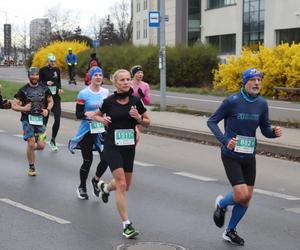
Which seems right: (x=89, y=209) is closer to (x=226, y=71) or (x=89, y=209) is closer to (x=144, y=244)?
(x=144, y=244)

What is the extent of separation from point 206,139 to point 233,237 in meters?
7.85

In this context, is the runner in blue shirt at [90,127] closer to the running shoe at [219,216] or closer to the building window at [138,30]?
the running shoe at [219,216]

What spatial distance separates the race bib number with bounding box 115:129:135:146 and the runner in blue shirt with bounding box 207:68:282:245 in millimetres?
910

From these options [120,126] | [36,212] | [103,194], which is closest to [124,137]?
[120,126]

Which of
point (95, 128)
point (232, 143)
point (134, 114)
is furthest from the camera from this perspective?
point (95, 128)

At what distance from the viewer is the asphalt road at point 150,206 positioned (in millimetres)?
6207

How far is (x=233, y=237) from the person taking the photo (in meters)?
6.09

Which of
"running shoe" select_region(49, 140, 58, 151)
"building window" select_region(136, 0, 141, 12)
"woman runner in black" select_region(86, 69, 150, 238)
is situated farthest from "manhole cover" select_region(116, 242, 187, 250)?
"building window" select_region(136, 0, 141, 12)

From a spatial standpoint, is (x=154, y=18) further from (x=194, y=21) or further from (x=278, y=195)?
(x=194, y=21)

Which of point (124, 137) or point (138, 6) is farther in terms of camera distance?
point (138, 6)

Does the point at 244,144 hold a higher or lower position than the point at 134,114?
lower

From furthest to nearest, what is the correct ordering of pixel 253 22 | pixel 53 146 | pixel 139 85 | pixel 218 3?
pixel 218 3, pixel 253 22, pixel 53 146, pixel 139 85

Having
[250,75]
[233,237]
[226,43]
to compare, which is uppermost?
[226,43]

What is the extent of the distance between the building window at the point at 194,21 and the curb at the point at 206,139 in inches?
2023
